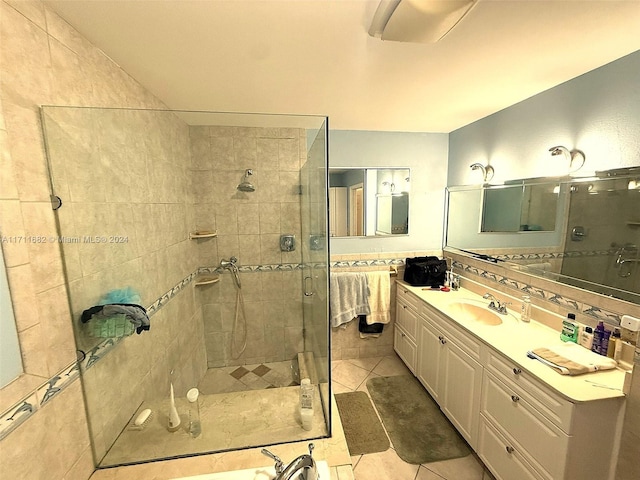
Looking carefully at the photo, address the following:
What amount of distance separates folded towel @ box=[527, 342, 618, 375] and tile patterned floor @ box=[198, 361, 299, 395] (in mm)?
1726

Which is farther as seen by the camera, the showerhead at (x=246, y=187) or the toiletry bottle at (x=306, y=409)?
the showerhead at (x=246, y=187)

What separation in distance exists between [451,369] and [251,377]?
173 centimetres

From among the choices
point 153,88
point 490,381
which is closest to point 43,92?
point 153,88

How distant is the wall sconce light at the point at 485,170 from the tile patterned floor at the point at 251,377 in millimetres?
2430

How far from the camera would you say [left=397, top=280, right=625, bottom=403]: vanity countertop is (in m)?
1.13

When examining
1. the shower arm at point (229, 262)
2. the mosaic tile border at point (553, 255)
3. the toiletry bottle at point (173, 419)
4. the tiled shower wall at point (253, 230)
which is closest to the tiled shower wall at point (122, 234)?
the toiletry bottle at point (173, 419)

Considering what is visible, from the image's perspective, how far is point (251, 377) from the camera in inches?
96.6

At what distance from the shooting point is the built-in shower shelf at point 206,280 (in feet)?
8.05

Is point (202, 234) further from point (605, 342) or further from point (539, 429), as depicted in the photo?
point (605, 342)

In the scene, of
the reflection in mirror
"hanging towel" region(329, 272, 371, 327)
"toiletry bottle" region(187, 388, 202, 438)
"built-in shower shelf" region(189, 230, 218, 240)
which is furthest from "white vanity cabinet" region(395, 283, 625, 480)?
"built-in shower shelf" region(189, 230, 218, 240)

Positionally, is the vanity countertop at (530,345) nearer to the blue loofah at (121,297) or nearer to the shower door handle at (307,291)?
the shower door handle at (307,291)

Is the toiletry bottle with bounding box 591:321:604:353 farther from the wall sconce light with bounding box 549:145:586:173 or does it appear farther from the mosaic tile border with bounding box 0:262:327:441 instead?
the mosaic tile border with bounding box 0:262:327:441

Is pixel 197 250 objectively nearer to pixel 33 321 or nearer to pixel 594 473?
pixel 33 321

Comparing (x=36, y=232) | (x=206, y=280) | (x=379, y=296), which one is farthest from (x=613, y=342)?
(x=206, y=280)
